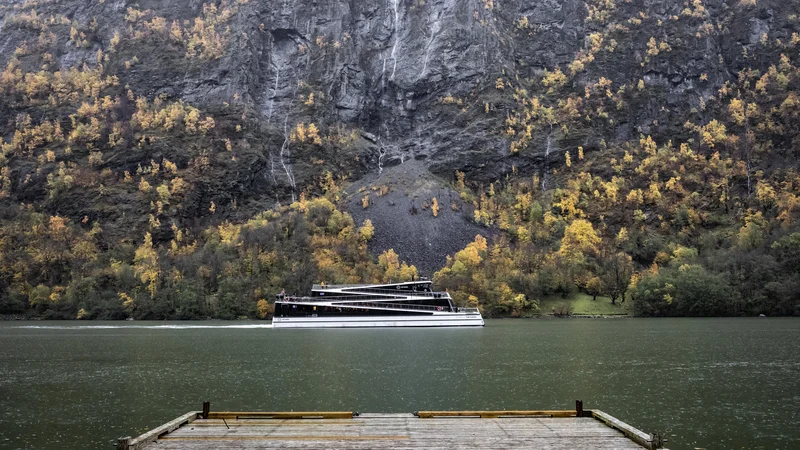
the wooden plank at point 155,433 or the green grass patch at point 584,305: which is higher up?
the wooden plank at point 155,433

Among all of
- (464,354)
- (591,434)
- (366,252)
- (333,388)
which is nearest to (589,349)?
(464,354)

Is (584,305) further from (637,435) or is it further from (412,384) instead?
(637,435)

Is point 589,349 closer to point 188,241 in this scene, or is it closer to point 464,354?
point 464,354

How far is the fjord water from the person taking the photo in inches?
1077

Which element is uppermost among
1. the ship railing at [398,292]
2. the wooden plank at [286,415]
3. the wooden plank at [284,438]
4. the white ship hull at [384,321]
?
the ship railing at [398,292]

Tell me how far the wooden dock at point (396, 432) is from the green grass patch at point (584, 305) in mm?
130895

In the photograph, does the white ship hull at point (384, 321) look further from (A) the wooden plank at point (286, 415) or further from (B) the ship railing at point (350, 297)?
(A) the wooden plank at point (286, 415)

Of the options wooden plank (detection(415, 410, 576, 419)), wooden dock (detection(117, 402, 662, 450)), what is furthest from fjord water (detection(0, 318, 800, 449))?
wooden dock (detection(117, 402, 662, 450))

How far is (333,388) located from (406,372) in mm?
8811

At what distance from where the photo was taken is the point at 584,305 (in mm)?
151125

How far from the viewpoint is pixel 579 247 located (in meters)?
179

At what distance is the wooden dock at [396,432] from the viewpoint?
17.5 m

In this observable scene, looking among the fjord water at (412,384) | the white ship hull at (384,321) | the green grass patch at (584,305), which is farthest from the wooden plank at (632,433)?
the green grass patch at (584,305)

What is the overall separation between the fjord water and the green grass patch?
79335mm
